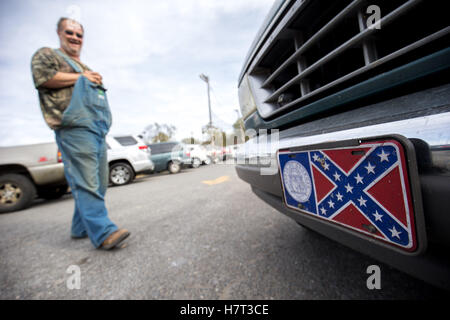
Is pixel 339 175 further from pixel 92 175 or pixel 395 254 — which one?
pixel 92 175

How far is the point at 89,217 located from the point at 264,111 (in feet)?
4.46

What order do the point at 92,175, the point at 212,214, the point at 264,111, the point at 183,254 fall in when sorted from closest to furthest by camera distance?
1. the point at 264,111
2. the point at 183,254
3. the point at 92,175
4. the point at 212,214

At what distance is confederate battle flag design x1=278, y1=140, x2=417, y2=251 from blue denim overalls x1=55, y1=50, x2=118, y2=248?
53.8 inches

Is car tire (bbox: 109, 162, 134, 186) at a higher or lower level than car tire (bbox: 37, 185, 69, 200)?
higher

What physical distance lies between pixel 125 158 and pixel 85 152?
4036mm

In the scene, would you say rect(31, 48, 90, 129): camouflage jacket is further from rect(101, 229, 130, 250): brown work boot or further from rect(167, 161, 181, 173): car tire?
rect(167, 161, 181, 173): car tire

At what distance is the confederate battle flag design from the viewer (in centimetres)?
39

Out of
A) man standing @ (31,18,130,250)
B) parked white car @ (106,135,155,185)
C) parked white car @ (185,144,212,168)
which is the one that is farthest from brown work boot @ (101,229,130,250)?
parked white car @ (185,144,212,168)

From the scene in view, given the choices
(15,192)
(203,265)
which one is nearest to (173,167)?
(15,192)

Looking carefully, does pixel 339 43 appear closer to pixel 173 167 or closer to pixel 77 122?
pixel 77 122

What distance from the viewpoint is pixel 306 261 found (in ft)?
3.40

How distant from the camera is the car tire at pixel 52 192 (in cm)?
388

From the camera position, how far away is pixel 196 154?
8.70 metres
